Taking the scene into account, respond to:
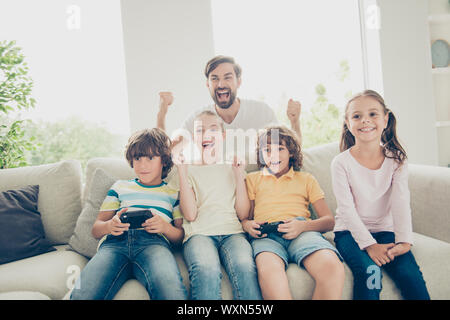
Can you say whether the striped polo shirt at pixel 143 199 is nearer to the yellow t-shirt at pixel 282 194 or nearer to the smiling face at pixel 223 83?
the yellow t-shirt at pixel 282 194

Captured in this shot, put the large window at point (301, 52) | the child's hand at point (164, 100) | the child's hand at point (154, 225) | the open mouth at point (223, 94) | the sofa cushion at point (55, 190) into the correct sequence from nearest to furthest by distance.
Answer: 1. the child's hand at point (154, 225)
2. the sofa cushion at point (55, 190)
3. the child's hand at point (164, 100)
4. the open mouth at point (223, 94)
5. the large window at point (301, 52)

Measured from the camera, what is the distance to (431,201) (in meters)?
1.45

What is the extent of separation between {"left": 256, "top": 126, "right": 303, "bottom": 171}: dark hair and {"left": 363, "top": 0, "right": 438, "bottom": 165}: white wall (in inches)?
64.0

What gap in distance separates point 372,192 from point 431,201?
307mm

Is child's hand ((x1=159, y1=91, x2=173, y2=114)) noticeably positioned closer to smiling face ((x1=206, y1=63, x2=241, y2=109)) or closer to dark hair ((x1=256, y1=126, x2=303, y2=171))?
smiling face ((x1=206, y1=63, x2=241, y2=109))

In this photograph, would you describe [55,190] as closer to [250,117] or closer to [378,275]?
[250,117]

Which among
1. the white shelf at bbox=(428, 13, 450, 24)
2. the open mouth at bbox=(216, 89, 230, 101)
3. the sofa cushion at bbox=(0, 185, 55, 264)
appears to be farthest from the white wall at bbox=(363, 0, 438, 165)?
the sofa cushion at bbox=(0, 185, 55, 264)

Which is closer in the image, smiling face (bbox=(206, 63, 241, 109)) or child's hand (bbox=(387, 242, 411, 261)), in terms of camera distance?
child's hand (bbox=(387, 242, 411, 261))

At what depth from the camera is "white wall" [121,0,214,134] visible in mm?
2566

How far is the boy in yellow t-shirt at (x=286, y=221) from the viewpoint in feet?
3.66

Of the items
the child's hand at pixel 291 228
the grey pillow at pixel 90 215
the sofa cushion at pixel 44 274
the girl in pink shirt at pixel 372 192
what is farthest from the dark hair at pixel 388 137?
the sofa cushion at pixel 44 274

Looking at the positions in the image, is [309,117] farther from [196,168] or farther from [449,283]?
[449,283]

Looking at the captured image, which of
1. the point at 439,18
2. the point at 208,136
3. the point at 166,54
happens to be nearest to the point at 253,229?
the point at 208,136

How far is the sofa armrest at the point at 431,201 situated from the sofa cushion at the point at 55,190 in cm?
168
